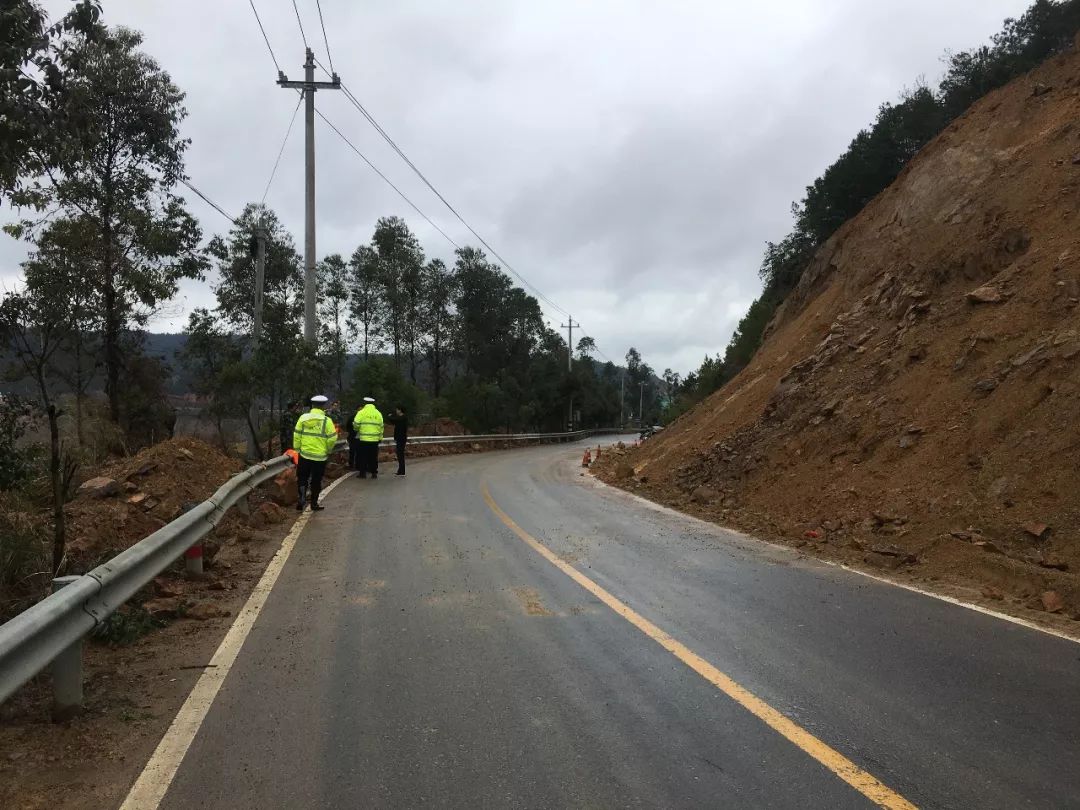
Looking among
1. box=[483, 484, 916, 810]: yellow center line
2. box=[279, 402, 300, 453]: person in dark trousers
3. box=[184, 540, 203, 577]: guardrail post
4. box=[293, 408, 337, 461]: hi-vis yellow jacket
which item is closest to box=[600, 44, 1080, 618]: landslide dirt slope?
box=[483, 484, 916, 810]: yellow center line

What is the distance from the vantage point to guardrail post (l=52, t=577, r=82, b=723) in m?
4.14

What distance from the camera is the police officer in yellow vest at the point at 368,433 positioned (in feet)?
55.6

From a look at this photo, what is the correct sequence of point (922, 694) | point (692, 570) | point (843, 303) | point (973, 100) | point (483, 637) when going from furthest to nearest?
point (973, 100) → point (843, 303) → point (692, 570) → point (483, 637) → point (922, 694)

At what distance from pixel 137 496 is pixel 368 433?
23.4ft

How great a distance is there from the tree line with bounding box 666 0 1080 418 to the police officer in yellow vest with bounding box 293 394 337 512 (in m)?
20.5

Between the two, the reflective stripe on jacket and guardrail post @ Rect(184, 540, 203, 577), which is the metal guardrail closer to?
guardrail post @ Rect(184, 540, 203, 577)

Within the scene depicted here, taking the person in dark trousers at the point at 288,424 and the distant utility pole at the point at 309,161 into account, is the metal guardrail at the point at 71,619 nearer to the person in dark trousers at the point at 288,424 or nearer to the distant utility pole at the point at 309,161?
the person in dark trousers at the point at 288,424

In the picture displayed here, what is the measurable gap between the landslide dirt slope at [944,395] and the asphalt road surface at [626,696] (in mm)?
1955

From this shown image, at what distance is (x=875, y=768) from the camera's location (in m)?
3.57

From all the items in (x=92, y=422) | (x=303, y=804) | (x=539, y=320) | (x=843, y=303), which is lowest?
(x=303, y=804)

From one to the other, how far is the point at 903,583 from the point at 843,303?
1364cm

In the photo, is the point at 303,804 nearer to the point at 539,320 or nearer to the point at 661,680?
the point at 661,680

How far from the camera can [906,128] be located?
2566cm

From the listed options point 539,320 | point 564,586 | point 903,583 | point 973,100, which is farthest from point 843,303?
point 539,320
